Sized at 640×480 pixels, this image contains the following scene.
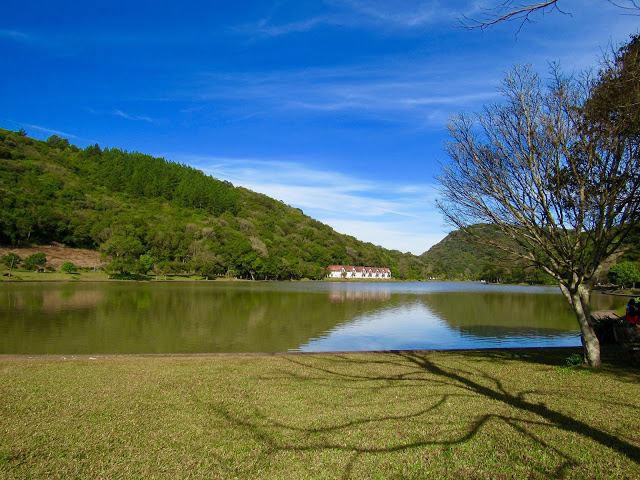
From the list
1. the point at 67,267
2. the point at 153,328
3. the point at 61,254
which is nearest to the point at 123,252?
the point at 67,267

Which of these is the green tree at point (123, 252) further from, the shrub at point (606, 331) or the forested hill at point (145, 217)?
the shrub at point (606, 331)

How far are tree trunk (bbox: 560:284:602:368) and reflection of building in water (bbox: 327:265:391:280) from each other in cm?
11284

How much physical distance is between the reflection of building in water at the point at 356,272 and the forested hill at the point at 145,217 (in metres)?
3.54

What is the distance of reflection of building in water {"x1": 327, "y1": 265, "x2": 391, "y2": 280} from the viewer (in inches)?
4963

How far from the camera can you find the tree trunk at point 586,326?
→ 343 inches

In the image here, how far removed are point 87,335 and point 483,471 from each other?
14990 millimetres

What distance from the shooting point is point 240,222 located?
11000 cm

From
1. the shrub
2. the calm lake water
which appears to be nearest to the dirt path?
the calm lake water

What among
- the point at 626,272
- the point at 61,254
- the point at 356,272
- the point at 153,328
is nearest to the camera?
the point at 153,328

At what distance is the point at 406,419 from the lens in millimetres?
5367

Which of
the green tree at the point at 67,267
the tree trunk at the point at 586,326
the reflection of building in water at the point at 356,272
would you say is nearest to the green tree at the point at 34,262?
the green tree at the point at 67,267

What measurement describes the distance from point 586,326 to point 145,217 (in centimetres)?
8383

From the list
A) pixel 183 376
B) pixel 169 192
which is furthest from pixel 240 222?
pixel 183 376

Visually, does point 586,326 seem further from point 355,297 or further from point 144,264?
point 144,264
